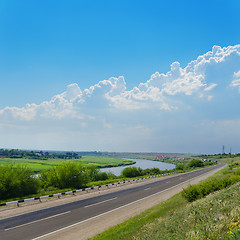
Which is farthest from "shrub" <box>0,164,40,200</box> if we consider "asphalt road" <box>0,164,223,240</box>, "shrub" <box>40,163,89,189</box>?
"asphalt road" <box>0,164,223,240</box>

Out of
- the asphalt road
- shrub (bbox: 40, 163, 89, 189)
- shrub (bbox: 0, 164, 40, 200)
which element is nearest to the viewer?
the asphalt road

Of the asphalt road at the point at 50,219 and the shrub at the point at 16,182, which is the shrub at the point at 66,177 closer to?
the shrub at the point at 16,182

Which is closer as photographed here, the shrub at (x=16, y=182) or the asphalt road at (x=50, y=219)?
the asphalt road at (x=50, y=219)

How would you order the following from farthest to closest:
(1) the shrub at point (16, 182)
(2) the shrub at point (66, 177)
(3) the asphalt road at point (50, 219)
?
(2) the shrub at point (66, 177)
(1) the shrub at point (16, 182)
(3) the asphalt road at point (50, 219)

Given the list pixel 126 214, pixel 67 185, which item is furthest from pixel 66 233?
pixel 67 185

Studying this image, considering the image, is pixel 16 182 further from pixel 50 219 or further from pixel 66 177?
pixel 50 219

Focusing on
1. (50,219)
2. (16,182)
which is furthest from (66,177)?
(50,219)

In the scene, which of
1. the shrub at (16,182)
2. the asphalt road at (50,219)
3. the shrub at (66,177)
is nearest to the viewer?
the asphalt road at (50,219)

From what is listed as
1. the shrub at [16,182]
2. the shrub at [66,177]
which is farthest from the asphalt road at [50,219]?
the shrub at [66,177]

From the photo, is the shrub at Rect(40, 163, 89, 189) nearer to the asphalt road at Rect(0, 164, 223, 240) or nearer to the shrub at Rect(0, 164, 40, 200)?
the shrub at Rect(0, 164, 40, 200)

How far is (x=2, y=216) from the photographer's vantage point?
14.3 metres

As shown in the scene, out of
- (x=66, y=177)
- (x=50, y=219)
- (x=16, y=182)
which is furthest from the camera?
(x=66, y=177)

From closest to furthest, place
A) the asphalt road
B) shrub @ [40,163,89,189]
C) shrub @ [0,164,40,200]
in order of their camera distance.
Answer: the asphalt road, shrub @ [0,164,40,200], shrub @ [40,163,89,189]

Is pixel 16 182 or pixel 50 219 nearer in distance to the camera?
pixel 50 219
